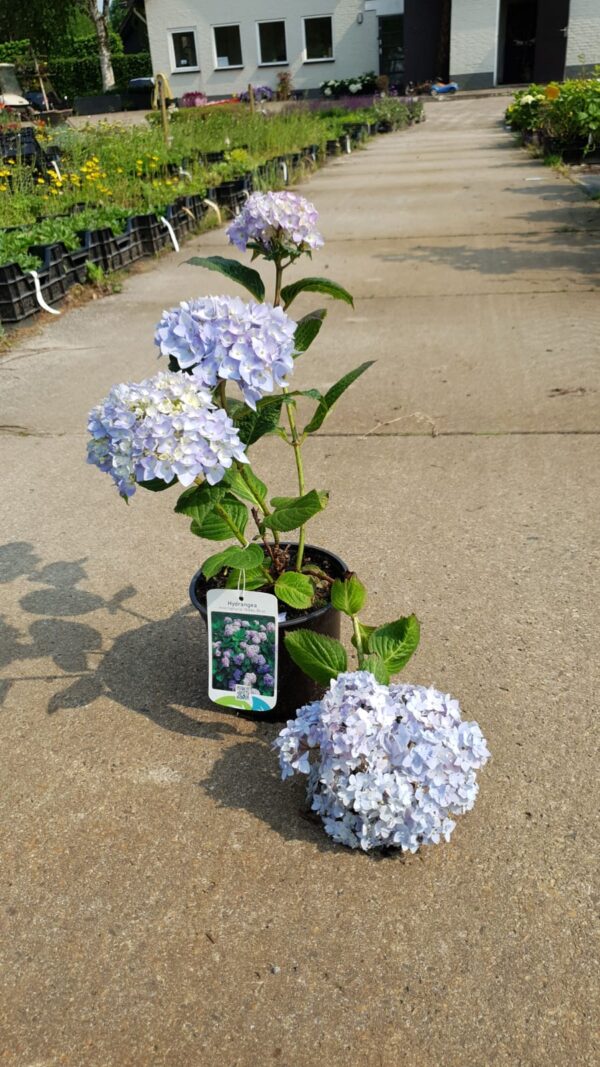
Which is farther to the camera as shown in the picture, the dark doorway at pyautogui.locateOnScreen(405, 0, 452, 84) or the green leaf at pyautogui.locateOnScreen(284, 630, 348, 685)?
the dark doorway at pyautogui.locateOnScreen(405, 0, 452, 84)

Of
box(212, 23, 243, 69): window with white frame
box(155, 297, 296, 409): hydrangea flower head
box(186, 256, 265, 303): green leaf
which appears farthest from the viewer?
box(212, 23, 243, 69): window with white frame

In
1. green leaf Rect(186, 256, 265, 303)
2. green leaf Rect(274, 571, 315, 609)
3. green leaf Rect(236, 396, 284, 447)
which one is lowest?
green leaf Rect(274, 571, 315, 609)

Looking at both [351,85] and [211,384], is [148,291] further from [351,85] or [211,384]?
[351,85]

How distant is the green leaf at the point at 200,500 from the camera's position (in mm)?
1842

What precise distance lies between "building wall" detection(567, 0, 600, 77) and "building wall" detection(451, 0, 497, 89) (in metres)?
0.39

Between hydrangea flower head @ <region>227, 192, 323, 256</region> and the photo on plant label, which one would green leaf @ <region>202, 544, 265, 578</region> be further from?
hydrangea flower head @ <region>227, 192, 323, 256</region>

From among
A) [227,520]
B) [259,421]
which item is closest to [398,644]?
[227,520]

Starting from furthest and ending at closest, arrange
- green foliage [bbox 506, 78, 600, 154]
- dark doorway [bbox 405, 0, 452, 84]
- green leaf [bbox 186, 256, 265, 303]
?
1. dark doorway [bbox 405, 0, 452, 84]
2. green foliage [bbox 506, 78, 600, 154]
3. green leaf [bbox 186, 256, 265, 303]

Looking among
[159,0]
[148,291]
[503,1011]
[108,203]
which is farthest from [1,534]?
[159,0]

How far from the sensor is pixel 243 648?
208cm

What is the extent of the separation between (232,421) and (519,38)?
37222mm

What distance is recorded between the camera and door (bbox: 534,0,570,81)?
30141 mm

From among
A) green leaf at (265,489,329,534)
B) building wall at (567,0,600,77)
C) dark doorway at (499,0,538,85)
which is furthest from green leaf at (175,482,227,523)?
dark doorway at (499,0,538,85)

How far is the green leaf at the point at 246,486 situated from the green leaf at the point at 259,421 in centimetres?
9
